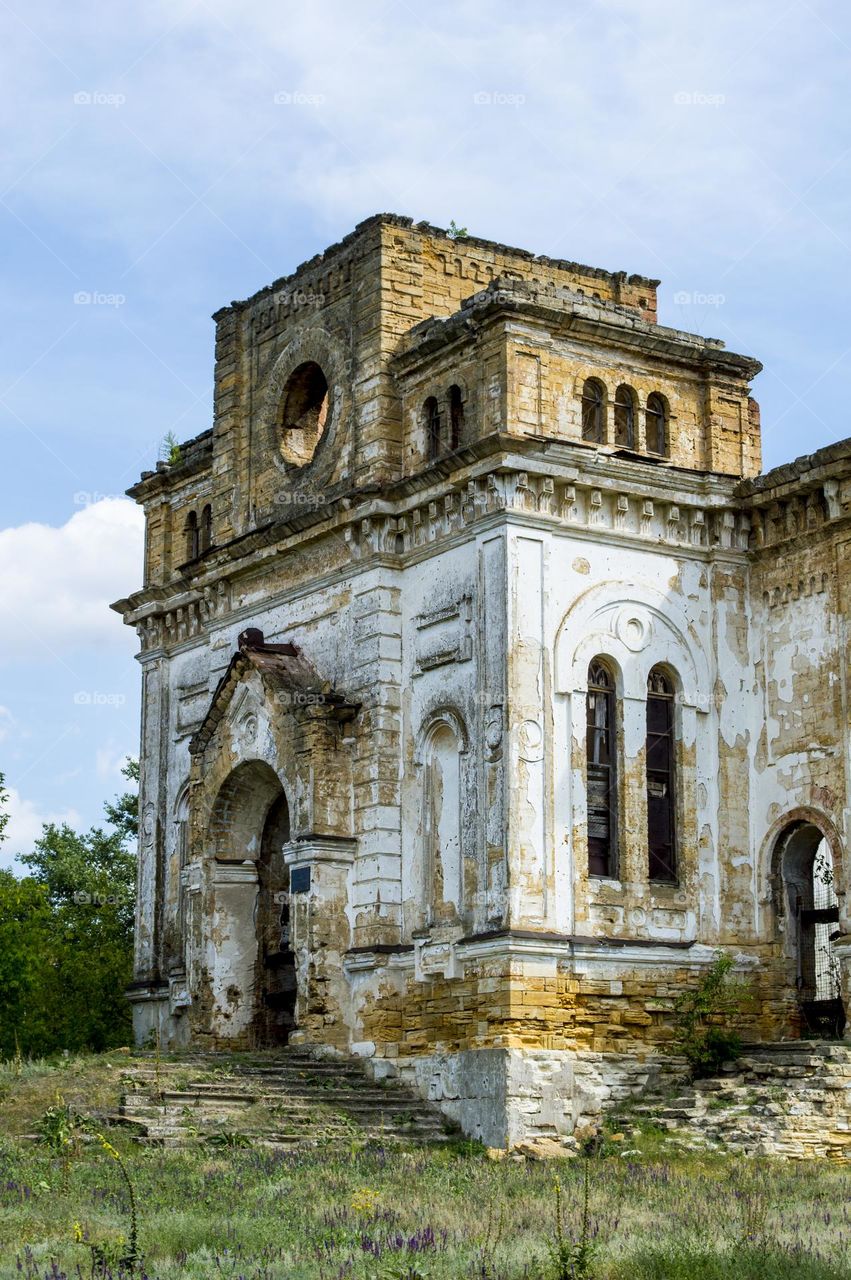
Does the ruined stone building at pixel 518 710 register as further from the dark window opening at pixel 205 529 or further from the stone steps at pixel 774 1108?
the dark window opening at pixel 205 529

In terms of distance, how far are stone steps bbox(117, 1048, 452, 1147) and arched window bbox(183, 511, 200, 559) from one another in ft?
34.4

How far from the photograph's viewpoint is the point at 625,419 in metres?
26.3

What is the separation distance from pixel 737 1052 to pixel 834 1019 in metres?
1.66

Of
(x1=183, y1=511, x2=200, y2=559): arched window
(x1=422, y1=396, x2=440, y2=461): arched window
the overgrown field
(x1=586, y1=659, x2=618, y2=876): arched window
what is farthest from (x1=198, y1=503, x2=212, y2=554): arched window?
the overgrown field

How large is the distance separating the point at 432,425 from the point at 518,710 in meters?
4.61

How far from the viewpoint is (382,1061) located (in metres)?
24.7

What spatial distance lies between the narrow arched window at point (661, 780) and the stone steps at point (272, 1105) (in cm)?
430

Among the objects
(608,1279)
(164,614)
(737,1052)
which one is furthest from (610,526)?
(608,1279)

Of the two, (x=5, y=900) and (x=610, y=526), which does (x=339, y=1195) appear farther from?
(x=5, y=900)

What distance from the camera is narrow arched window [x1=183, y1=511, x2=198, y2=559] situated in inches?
1296

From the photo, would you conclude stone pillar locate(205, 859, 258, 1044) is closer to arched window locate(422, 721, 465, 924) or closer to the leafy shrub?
arched window locate(422, 721, 465, 924)

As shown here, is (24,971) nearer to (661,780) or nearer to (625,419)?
(661,780)

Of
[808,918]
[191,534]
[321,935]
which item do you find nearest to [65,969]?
[191,534]

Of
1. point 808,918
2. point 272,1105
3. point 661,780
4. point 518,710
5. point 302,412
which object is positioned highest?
point 302,412
